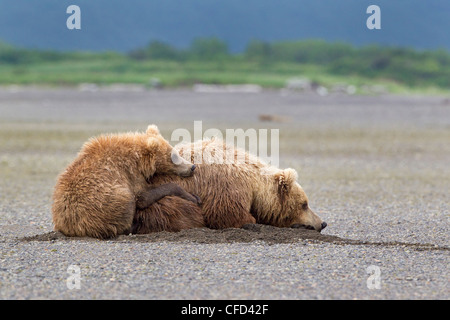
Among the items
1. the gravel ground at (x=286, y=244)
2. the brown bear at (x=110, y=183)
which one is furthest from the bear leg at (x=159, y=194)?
the gravel ground at (x=286, y=244)

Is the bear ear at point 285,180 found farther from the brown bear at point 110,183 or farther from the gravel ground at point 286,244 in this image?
the brown bear at point 110,183

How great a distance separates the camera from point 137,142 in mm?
7023

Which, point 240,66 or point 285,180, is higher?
point 240,66

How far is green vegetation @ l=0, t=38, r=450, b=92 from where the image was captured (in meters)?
53.3

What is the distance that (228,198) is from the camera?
23.4 ft

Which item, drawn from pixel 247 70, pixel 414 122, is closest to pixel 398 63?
pixel 247 70

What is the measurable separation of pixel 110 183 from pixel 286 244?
1648mm

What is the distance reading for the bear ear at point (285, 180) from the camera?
7379 millimetres

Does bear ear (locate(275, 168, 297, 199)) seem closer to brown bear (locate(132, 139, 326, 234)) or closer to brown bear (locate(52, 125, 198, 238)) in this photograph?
brown bear (locate(132, 139, 326, 234))

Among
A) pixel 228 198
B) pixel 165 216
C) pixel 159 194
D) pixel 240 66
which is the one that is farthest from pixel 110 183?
pixel 240 66

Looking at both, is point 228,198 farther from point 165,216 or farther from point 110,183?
point 110,183

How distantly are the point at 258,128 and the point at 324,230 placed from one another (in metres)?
14.6

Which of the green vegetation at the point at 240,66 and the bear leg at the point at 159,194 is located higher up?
the green vegetation at the point at 240,66

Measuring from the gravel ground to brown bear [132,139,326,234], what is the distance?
0.18 m
